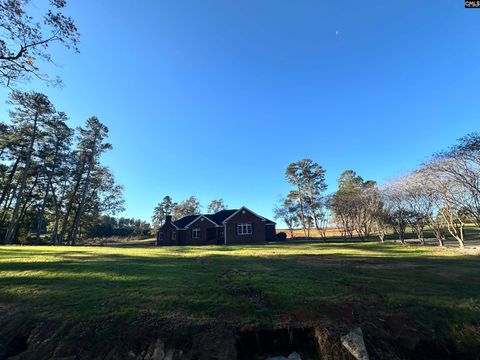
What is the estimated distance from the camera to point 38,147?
32.0m

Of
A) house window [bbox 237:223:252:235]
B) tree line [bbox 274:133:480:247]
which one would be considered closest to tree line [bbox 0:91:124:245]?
house window [bbox 237:223:252:235]

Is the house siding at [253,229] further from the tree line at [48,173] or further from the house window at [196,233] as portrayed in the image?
the tree line at [48,173]

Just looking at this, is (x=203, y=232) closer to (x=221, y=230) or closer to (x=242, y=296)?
(x=221, y=230)

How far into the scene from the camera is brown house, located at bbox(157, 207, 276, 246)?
109 ft

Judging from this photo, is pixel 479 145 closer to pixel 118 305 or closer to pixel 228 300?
pixel 228 300

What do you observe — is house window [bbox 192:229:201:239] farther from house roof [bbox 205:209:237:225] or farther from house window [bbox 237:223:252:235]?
house window [bbox 237:223:252:235]

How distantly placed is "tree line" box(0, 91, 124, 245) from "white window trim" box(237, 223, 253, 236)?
71.7 feet

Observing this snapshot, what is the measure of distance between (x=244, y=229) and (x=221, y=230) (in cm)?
396

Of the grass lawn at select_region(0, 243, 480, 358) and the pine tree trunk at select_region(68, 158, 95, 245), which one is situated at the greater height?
the pine tree trunk at select_region(68, 158, 95, 245)

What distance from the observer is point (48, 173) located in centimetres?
3306

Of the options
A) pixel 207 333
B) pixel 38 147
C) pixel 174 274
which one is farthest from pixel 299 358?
pixel 38 147

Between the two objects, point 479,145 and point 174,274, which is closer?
point 174,274

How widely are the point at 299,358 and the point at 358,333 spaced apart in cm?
144

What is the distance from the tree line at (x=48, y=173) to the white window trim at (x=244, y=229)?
71.7 feet
